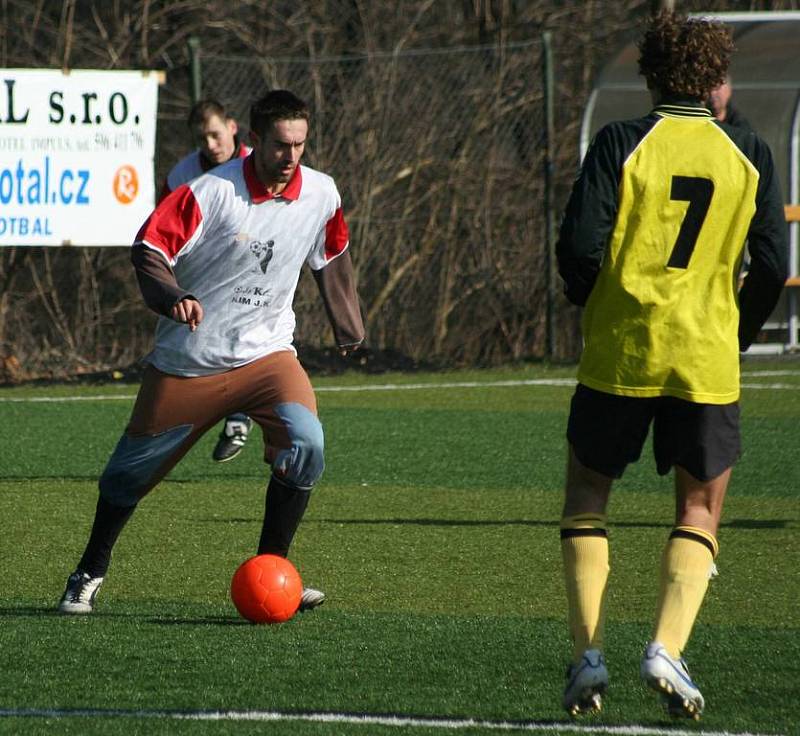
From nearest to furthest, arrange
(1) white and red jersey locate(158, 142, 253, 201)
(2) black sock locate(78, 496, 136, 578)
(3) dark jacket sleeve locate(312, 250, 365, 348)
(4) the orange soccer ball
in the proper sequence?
1. (4) the orange soccer ball
2. (2) black sock locate(78, 496, 136, 578)
3. (3) dark jacket sleeve locate(312, 250, 365, 348)
4. (1) white and red jersey locate(158, 142, 253, 201)

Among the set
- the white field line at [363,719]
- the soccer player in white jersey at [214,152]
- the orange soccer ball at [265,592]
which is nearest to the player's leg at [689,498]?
the white field line at [363,719]

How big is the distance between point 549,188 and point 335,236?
33.9 ft

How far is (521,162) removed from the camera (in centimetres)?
1755

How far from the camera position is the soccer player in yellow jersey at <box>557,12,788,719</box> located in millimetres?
4645

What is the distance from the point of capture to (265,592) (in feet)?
19.9

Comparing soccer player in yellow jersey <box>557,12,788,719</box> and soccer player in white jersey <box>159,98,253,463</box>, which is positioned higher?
soccer player in yellow jersey <box>557,12,788,719</box>

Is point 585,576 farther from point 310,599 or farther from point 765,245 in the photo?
point 310,599

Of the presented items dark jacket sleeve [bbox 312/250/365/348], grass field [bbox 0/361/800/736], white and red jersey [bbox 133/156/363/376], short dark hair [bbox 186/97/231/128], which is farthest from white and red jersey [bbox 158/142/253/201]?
white and red jersey [bbox 133/156/363/376]

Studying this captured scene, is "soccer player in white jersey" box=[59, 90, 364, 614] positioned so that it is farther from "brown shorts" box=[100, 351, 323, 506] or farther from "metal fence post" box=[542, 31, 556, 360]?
"metal fence post" box=[542, 31, 556, 360]

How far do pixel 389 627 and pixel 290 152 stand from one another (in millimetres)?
1729

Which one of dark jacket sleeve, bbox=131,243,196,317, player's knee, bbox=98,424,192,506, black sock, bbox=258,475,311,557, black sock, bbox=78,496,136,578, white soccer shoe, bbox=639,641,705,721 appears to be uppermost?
dark jacket sleeve, bbox=131,243,196,317

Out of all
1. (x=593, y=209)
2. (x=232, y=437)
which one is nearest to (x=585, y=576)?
(x=593, y=209)

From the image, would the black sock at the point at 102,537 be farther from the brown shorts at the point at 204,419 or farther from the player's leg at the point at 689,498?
the player's leg at the point at 689,498

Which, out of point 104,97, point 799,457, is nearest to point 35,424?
point 104,97
